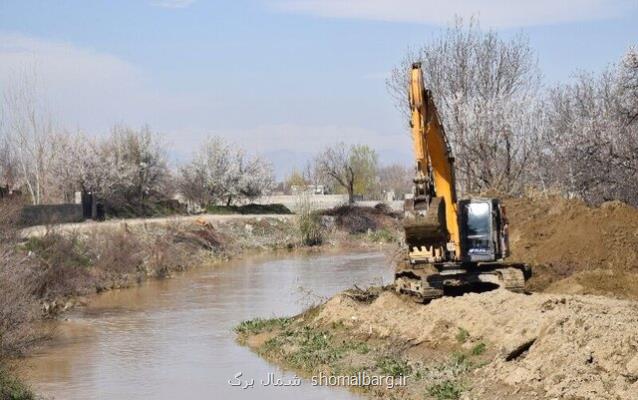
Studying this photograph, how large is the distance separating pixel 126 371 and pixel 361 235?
40.9 meters

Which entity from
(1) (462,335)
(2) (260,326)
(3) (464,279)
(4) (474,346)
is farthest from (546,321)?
(2) (260,326)

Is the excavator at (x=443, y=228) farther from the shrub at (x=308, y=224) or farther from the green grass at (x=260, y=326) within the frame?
the shrub at (x=308, y=224)

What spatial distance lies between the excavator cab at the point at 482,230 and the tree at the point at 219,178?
53.0 meters

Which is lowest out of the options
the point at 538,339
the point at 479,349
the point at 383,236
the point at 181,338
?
the point at 181,338

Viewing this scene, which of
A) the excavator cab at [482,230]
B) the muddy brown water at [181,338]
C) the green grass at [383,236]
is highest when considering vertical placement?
the excavator cab at [482,230]

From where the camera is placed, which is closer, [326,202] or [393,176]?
[326,202]

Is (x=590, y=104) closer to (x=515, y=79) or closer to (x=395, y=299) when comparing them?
(x=515, y=79)

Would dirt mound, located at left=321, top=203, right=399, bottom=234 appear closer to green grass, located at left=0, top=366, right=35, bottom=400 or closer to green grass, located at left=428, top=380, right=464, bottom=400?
green grass, located at left=0, top=366, right=35, bottom=400

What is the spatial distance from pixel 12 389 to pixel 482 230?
10.5m

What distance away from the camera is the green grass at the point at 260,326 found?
24.3 meters

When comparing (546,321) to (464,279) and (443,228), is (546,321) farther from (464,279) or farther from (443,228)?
(464,279)

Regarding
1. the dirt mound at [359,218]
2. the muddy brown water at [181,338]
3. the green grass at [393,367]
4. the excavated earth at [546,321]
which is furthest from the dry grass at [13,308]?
the dirt mound at [359,218]

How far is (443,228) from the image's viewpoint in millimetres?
21172

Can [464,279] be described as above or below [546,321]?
above
